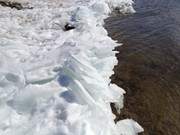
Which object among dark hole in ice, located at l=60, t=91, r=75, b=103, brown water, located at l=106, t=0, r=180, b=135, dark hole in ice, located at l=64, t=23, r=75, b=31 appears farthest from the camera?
dark hole in ice, located at l=64, t=23, r=75, b=31

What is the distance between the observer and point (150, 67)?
761 cm

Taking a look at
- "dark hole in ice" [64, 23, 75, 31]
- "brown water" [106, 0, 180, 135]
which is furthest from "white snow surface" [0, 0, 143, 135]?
"dark hole in ice" [64, 23, 75, 31]

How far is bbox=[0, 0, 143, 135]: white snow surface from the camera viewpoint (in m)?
4.71

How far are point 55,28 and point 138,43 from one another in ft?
9.52

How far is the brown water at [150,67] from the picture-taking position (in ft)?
18.9

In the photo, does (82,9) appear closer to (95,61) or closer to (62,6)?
(62,6)

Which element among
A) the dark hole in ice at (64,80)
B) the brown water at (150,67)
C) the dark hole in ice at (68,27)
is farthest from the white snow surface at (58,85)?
the dark hole in ice at (68,27)

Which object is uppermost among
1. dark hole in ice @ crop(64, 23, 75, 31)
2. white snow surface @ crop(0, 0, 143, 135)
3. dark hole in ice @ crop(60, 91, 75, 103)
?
dark hole in ice @ crop(60, 91, 75, 103)

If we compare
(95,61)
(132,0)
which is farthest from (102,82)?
(132,0)

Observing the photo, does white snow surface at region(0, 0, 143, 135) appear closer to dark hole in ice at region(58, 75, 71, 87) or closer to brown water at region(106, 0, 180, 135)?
dark hole in ice at region(58, 75, 71, 87)

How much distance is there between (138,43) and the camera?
9.02m

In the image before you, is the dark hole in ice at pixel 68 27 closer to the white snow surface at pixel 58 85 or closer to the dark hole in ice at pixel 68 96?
the white snow surface at pixel 58 85

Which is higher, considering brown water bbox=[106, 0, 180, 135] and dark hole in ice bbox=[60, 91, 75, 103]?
dark hole in ice bbox=[60, 91, 75, 103]

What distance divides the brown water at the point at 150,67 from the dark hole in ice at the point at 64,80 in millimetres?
1104
